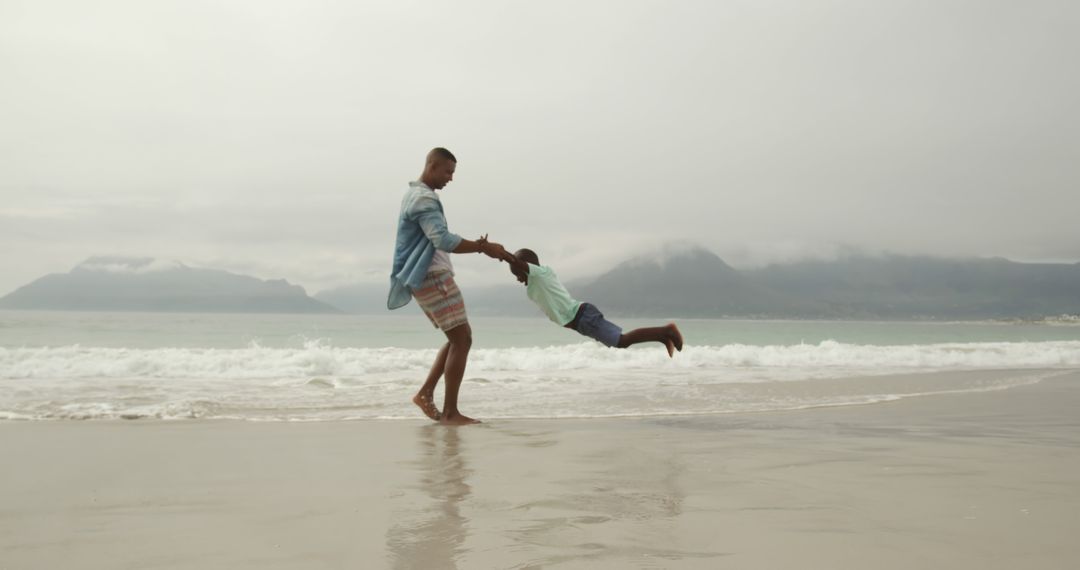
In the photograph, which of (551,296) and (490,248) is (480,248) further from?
(551,296)

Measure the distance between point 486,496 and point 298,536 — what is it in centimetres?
75

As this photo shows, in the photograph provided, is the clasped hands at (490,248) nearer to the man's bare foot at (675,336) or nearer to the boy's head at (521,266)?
the boy's head at (521,266)

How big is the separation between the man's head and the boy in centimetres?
74

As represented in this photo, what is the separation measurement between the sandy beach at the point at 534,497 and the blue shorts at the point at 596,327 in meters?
0.60

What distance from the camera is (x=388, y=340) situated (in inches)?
1324

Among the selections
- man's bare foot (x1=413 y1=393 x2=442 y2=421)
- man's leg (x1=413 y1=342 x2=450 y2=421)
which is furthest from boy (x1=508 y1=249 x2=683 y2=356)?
man's bare foot (x1=413 y1=393 x2=442 y2=421)

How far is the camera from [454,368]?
5051mm

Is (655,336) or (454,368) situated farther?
(454,368)

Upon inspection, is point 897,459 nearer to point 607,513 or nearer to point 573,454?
point 573,454

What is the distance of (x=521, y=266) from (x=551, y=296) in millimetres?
289

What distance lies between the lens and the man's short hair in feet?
16.2

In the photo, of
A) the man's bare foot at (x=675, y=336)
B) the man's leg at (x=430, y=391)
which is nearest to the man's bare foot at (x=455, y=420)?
the man's leg at (x=430, y=391)

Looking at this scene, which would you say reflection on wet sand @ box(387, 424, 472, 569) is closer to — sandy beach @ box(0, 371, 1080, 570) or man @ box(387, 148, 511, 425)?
sandy beach @ box(0, 371, 1080, 570)

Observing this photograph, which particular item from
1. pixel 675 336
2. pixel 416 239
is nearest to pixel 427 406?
pixel 416 239
